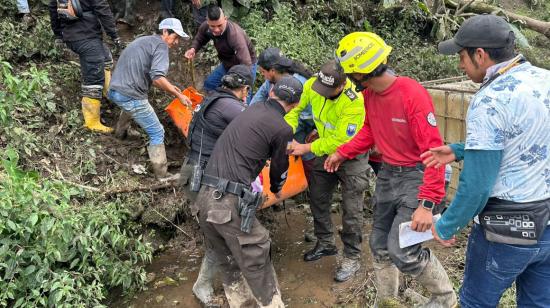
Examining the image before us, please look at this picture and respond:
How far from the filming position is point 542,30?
33.8 feet

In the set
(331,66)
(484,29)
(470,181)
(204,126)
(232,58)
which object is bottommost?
(232,58)

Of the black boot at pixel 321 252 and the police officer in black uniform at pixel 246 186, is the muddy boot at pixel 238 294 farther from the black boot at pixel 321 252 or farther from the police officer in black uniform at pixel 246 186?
the black boot at pixel 321 252

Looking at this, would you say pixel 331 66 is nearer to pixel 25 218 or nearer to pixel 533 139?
pixel 533 139

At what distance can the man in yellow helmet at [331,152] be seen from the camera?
3.69 meters

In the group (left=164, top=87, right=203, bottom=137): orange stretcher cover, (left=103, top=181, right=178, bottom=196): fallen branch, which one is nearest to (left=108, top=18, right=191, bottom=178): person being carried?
(left=164, top=87, right=203, bottom=137): orange stretcher cover

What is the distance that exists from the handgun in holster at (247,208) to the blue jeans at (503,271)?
1435 mm

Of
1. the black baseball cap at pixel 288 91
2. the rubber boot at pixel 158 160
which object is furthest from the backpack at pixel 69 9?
the black baseball cap at pixel 288 91

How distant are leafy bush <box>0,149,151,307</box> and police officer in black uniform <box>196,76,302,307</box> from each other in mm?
1007

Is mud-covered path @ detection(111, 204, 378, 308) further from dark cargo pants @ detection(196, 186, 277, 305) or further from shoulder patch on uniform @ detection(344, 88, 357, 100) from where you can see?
shoulder patch on uniform @ detection(344, 88, 357, 100)

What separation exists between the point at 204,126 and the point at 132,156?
2.03 meters

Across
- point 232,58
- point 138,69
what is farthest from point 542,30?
point 138,69

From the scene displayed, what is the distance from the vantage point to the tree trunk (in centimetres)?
983

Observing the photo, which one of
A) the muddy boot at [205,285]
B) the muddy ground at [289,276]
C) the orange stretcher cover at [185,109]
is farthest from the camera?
the orange stretcher cover at [185,109]

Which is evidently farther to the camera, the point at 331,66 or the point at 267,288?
the point at 331,66
